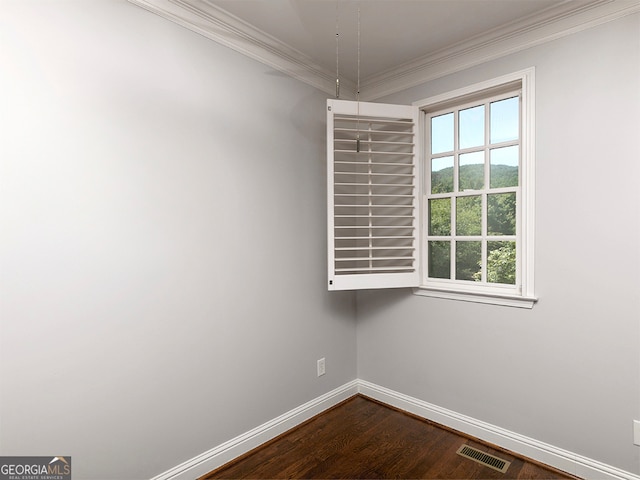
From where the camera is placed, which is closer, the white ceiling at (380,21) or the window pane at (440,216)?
the white ceiling at (380,21)

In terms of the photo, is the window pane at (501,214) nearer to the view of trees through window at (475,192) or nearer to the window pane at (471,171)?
the view of trees through window at (475,192)

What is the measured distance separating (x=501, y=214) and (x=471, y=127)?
2.08 ft

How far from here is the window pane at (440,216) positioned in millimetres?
2488

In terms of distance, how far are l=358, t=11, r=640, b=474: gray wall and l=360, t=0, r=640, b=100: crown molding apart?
51 mm

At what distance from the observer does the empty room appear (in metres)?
1.45

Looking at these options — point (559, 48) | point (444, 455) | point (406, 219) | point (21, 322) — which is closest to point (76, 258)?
point (21, 322)

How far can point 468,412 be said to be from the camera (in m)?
2.34

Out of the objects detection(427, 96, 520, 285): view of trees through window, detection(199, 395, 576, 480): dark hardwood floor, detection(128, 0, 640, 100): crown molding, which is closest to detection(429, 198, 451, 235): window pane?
detection(427, 96, 520, 285): view of trees through window

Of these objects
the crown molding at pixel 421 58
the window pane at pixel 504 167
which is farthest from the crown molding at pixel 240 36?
the window pane at pixel 504 167

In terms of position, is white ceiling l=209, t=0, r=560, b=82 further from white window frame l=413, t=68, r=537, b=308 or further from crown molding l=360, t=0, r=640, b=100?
white window frame l=413, t=68, r=537, b=308

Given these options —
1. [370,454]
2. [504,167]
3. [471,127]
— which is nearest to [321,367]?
[370,454]

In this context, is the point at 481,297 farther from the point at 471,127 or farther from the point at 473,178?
the point at 471,127

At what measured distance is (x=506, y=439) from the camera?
2.15 m

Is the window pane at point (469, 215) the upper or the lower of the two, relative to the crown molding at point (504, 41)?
lower
